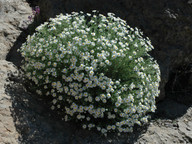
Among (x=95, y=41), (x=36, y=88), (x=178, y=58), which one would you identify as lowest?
(x=36, y=88)

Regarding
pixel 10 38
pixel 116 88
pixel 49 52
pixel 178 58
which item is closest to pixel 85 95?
pixel 116 88

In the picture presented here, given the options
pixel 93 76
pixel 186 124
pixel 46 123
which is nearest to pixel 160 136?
pixel 186 124

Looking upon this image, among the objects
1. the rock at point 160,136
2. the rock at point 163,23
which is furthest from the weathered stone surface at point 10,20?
the rock at point 160,136

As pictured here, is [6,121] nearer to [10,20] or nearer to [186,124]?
[186,124]

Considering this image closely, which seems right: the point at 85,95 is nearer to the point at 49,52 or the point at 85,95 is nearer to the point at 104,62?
the point at 104,62

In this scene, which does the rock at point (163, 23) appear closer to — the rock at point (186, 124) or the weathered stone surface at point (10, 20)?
the rock at point (186, 124)

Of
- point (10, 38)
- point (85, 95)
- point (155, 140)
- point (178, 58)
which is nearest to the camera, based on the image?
point (85, 95)

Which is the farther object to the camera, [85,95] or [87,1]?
[87,1]
